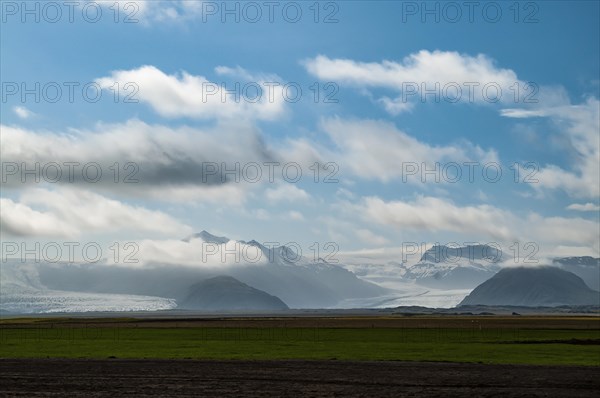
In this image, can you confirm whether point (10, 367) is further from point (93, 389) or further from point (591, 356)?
point (591, 356)

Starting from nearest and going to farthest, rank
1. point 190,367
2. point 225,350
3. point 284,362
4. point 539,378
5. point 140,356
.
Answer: point 539,378
point 190,367
point 284,362
point 140,356
point 225,350

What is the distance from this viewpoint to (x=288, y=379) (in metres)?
45.6

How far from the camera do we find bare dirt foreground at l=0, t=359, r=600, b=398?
39.8m

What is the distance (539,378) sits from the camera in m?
47.2

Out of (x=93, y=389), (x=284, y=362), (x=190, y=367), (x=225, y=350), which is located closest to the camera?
(x=93, y=389)

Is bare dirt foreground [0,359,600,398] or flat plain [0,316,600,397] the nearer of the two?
bare dirt foreground [0,359,600,398]

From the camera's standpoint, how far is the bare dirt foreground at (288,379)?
3978cm

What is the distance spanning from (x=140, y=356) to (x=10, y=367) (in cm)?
1431

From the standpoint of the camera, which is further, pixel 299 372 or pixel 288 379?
pixel 299 372

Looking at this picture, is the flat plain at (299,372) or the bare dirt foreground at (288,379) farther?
the flat plain at (299,372)

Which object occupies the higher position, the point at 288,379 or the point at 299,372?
the point at 288,379

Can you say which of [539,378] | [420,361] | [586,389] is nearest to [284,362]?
[420,361]

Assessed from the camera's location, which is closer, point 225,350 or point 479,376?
point 479,376

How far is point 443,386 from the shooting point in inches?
1677
